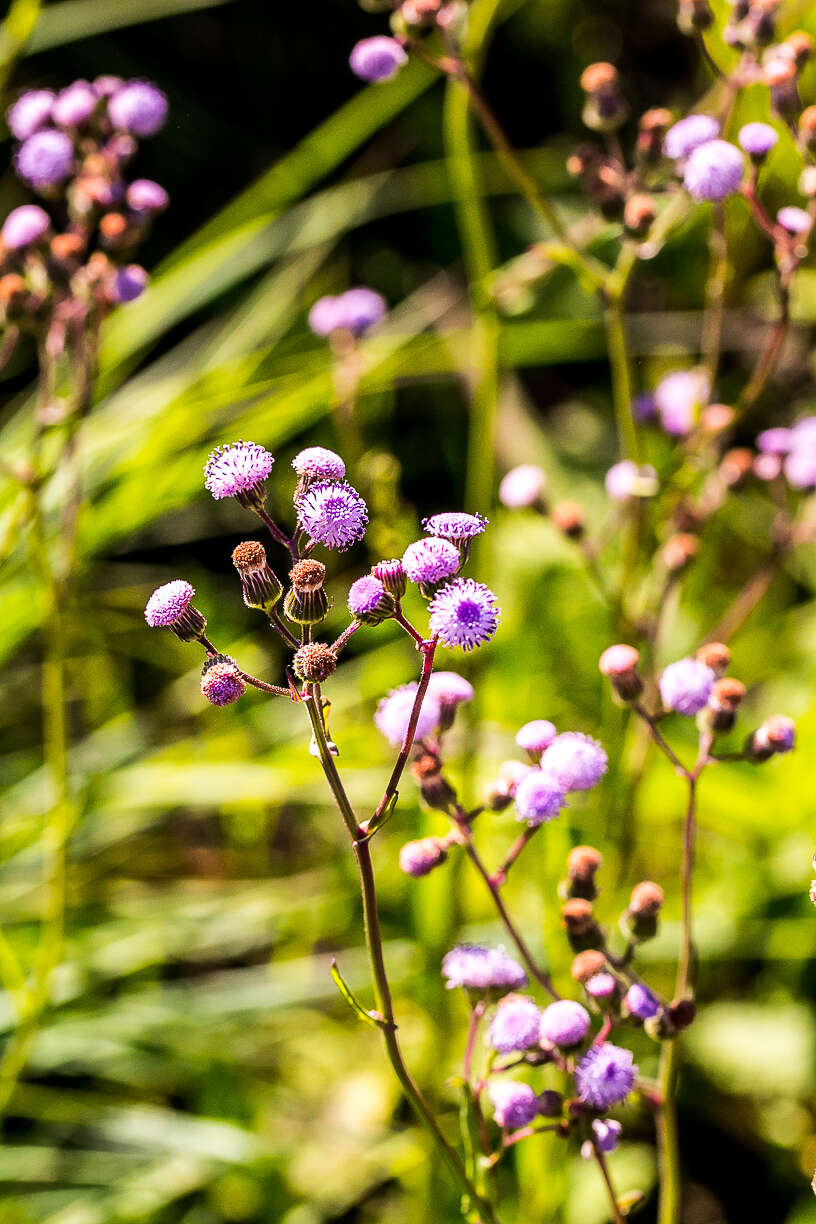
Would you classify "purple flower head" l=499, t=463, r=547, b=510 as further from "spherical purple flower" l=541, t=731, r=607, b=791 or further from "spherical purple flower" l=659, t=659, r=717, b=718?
"spherical purple flower" l=541, t=731, r=607, b=791

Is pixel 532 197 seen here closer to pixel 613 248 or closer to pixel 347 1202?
pixel 347 1202

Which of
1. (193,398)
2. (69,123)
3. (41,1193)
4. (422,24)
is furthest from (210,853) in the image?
(422,24)

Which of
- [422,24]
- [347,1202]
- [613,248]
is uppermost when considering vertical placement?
[613,248]

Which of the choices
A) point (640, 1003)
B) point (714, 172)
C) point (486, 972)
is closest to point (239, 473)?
point (486, 972)

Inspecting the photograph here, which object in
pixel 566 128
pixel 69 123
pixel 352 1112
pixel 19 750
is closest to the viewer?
pixel 69 123

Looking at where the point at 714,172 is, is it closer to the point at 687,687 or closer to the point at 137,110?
the point at 687,687

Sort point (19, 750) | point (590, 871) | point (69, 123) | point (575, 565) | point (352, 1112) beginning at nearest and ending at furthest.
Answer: point (590, 871), point (69, 123), point (352, 1112), point (575, 565), point (19, 750)

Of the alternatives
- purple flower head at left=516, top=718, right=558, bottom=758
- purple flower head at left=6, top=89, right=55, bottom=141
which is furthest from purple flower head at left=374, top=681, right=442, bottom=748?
purple flower head at left=6, top=89, right=55, bottom=141
